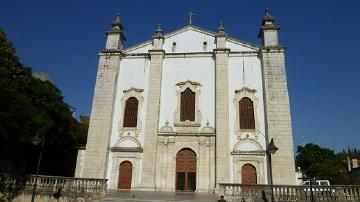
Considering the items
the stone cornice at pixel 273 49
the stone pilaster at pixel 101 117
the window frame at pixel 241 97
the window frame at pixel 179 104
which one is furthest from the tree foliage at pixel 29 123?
the stone cornice at pixel 273 49

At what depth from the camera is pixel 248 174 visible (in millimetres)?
21406

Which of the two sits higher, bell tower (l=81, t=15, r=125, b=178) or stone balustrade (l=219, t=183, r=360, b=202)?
bell tower (l=81, t=15, r=125, b=178)

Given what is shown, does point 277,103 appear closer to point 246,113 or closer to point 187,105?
point 246,113

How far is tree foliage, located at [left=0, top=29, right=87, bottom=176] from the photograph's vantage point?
52.4 feet

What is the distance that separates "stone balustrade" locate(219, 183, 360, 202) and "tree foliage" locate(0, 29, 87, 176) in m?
10.3

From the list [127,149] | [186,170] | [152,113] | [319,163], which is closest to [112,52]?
[152,113]

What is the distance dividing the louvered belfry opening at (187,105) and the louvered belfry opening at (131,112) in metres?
3.33

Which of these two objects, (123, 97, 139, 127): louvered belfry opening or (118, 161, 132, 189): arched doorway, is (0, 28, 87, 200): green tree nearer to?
(123, 97, 139, 127): louvered belfry opening

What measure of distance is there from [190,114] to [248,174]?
18.6ft

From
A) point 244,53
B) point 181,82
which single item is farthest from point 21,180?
point 244,53

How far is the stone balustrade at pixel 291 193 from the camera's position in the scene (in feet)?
51.2

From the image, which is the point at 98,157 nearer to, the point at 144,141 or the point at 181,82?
the point at 144,141

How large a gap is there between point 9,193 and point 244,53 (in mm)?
17556

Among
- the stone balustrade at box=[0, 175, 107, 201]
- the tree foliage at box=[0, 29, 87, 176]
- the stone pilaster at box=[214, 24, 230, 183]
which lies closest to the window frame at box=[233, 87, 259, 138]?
the stone pilaster at box=[214, 24, 230, 183]
